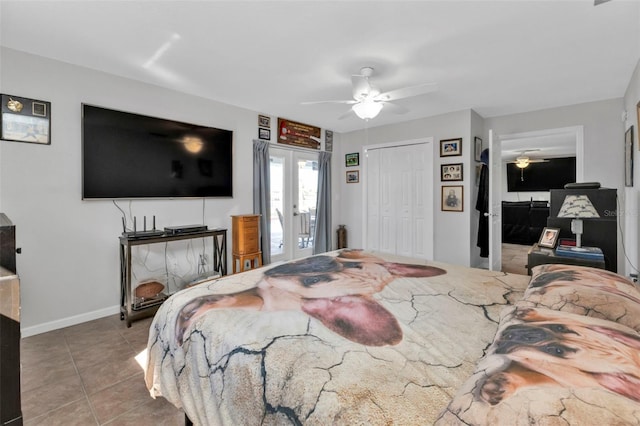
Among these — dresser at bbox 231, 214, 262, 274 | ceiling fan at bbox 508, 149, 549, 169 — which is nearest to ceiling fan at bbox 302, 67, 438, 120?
dresser at bbox 231, 214, 262, 274

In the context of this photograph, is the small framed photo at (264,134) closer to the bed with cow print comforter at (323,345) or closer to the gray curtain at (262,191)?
the gray curtain at (262,191)

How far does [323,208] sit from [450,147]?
2.32 meters

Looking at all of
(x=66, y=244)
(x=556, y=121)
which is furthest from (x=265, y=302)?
(x=556, y=121)

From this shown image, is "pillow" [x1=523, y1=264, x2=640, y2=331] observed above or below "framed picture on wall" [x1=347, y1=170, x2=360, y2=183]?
below

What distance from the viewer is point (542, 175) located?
930 centimetres

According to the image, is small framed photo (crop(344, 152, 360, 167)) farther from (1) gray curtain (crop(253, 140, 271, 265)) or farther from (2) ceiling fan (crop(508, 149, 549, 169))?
(2) ceiling fan (crop(508, 149, 549, 169))

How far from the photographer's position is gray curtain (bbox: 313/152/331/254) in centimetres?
533

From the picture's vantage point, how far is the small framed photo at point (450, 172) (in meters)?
4.36

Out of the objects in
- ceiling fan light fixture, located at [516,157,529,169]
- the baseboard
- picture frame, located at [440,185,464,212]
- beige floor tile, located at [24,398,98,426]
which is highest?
ceiling fan light fixture, located at [516,157,529,169]

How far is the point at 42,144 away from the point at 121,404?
236cm

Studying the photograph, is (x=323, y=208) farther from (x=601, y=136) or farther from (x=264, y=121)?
(x=601, y=136)

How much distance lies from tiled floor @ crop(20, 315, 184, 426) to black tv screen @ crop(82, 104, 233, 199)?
133 centimetres

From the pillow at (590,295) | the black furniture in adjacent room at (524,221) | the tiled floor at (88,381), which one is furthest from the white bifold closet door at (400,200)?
the tiled floor at (88,381)

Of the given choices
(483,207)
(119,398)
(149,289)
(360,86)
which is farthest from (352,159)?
(119,398)
